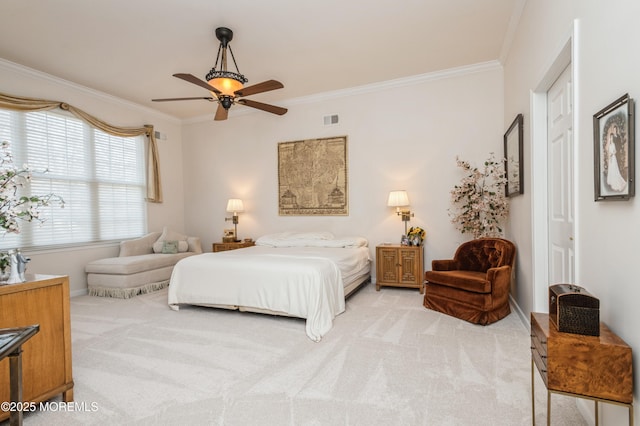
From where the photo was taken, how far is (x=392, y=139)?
16.9 feet

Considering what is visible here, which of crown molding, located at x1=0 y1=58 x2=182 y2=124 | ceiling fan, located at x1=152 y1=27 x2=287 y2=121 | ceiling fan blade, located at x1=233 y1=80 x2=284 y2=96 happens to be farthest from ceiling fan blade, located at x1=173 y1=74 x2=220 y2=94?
crown molding, located at x1=0 y1=58 x2=182 y2=124

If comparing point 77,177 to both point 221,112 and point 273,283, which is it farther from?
point 273,283

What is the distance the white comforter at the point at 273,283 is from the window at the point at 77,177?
219 centimetres

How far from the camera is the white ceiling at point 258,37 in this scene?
3.17 metres

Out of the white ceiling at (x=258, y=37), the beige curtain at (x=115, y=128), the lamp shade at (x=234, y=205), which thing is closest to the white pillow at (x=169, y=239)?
the beige curtain at (x=115, y=128)

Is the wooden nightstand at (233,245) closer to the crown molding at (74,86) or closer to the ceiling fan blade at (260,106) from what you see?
the ceiling fan blade at (260,106)

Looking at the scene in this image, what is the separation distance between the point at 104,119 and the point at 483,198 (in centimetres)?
593

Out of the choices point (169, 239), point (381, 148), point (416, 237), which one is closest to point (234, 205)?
point (169, 239)

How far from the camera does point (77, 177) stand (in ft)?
16.3

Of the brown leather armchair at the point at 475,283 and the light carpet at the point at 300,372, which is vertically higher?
the brown leather armchair at the point at 475,283

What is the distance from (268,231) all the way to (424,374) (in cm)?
420

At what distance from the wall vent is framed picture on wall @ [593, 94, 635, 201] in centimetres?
414

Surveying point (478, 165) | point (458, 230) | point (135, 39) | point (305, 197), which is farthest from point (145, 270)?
point (478, 165)

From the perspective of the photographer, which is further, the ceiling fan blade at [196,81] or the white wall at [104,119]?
the white wall at [104,119]
